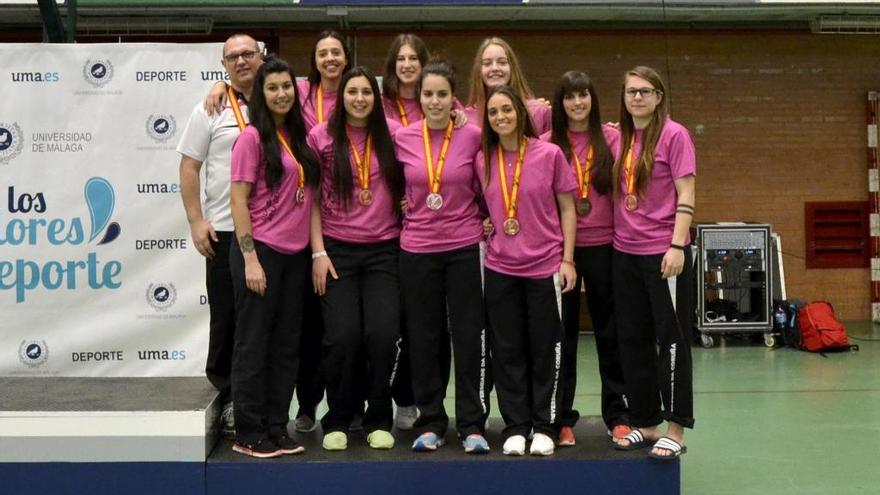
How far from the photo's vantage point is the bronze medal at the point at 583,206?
14.6 ft

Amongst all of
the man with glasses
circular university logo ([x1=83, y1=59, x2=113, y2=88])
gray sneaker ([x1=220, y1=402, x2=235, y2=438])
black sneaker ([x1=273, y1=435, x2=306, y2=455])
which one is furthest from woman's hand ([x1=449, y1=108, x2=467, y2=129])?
circular university logo ([x1=83, y1=59, x2=113, y2=88])

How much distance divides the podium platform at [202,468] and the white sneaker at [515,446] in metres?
0.03

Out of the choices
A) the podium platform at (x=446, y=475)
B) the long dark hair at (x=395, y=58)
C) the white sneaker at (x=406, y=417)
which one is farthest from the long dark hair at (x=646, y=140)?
the white sneaker at (x=406, y=417)

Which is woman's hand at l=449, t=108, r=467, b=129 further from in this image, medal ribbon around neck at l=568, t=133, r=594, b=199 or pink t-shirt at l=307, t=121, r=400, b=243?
medal ribbon around neck at l=568, t=133, r=594, b=199

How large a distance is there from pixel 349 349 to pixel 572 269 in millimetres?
963

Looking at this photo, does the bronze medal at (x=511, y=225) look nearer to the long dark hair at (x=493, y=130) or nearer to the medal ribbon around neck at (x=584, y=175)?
the long dark hair at (x=493, y=130)

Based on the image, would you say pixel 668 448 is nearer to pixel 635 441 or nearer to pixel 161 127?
pixel 635 441

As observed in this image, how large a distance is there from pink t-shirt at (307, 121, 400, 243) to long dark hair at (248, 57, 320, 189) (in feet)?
0.25

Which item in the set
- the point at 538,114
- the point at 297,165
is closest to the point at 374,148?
the point at 297,165

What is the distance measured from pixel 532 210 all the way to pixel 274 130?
1.08 metres

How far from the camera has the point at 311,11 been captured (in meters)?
9.55

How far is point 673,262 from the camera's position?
4180 mm

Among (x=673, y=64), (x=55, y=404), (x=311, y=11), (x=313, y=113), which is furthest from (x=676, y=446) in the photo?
(x=673, y=64)

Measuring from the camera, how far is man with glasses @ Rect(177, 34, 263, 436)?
4.56 metres
